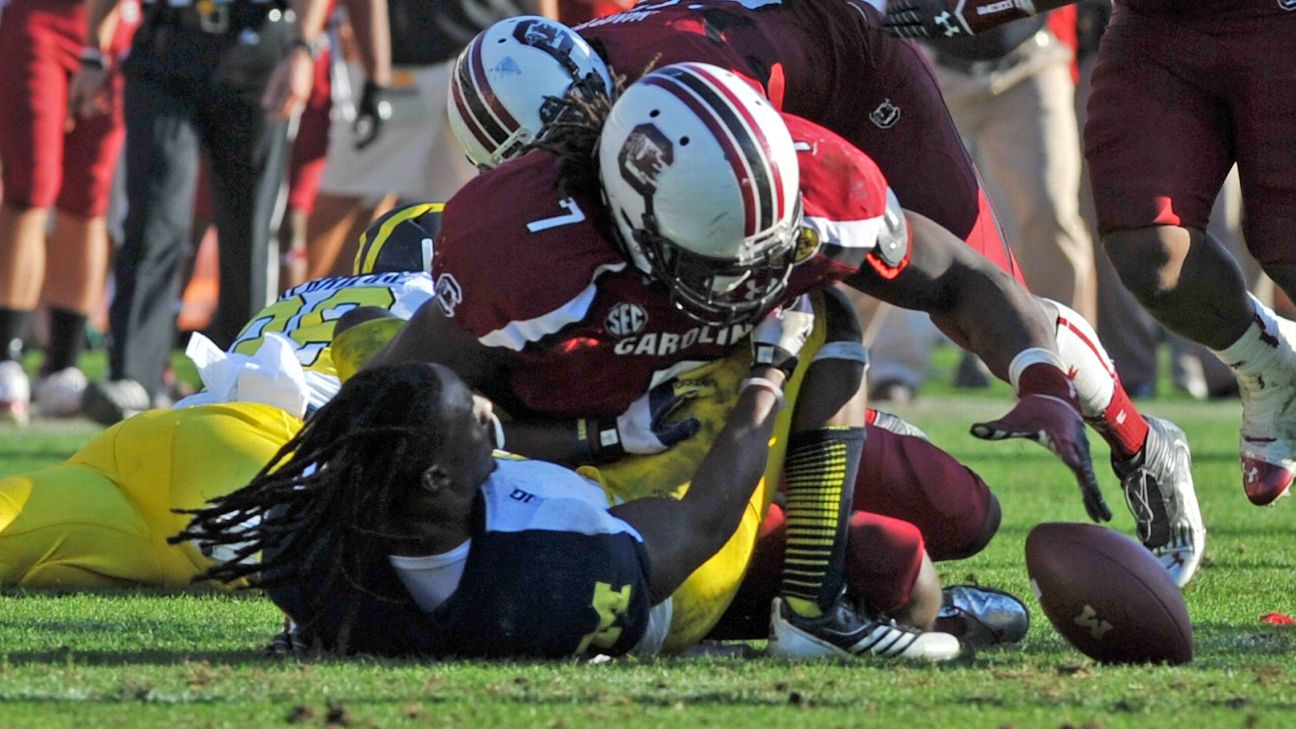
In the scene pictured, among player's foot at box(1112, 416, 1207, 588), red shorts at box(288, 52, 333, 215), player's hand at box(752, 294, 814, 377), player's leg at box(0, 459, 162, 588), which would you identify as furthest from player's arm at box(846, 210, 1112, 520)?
red shorts at box(288, 52, 333, 215)

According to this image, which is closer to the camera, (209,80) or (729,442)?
(729,442)

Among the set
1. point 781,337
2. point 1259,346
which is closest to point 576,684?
point 781,337

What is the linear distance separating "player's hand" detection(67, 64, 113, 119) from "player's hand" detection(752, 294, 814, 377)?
17.3 ft

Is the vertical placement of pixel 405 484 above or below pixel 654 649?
above

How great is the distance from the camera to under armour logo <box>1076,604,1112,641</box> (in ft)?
12.8

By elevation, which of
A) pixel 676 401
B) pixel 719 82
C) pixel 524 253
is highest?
pixel 719 82

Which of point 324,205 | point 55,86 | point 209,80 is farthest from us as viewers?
point 324,205

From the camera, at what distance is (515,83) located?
4934 mm

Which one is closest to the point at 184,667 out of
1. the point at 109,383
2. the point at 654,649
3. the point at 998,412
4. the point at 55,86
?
the point at 654,649

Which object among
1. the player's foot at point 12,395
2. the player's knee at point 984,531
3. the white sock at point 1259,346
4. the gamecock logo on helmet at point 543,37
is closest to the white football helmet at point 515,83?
the gamecock logo on helmet at point 543,37

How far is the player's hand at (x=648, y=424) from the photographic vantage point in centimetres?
423

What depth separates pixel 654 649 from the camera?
3.98 metres

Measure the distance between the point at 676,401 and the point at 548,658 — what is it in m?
0.63

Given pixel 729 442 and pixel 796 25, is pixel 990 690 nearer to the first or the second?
pixel 729 442
